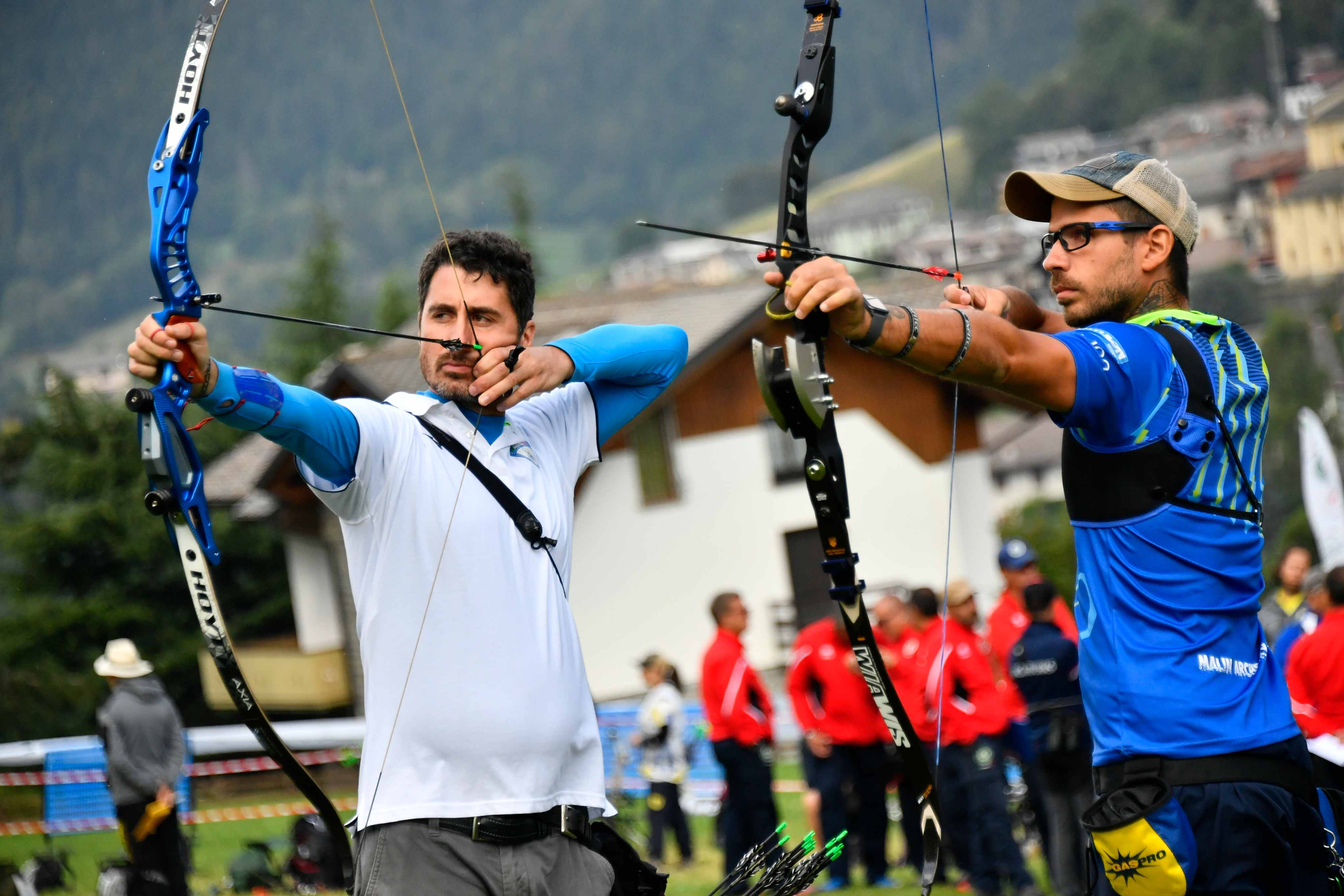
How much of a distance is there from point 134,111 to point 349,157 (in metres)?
76.1

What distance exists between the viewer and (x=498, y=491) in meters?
3.03

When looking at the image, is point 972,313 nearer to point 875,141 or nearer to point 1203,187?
point 1203,187

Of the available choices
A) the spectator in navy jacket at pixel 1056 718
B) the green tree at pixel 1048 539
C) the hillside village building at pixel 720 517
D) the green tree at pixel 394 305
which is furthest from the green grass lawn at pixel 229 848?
the green tree at pixel 394 305

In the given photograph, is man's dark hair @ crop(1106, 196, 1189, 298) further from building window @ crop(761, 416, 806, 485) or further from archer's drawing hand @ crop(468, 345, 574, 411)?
building window @ crop(761, 416, 806, 485)

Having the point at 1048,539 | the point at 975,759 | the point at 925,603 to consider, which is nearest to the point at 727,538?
the point at 1048,539

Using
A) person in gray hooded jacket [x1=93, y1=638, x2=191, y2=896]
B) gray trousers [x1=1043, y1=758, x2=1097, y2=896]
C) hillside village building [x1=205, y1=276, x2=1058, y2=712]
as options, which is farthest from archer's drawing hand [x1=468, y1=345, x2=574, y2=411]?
hillside village building [x1=205, y1=276, x2=1058, y2=712]

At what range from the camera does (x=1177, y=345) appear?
108 inches

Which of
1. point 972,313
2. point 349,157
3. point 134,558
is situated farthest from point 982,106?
point 972,313

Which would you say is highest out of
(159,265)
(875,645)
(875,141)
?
(875,141)

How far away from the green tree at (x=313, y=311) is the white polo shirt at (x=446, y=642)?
4572 cm

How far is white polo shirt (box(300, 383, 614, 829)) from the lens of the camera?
2.88 meters

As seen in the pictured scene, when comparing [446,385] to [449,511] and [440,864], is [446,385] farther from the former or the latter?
[440,864]

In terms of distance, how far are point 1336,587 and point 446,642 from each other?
4688mm

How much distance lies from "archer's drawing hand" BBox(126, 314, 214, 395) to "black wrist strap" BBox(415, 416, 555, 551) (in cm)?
57
